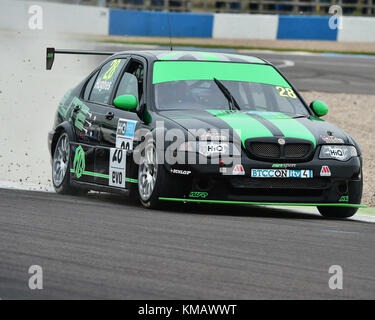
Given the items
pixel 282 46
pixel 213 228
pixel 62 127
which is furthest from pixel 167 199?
pixel 282 46

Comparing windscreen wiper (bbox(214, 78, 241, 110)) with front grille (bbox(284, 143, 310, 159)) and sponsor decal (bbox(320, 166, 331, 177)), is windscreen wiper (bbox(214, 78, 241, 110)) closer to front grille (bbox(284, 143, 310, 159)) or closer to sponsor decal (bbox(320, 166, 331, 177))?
front grille (bbox(284, 143, 310, 159))

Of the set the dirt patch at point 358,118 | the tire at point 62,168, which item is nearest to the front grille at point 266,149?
the tire at point 62,168

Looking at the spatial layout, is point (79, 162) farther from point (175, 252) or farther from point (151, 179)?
point (175, 252)

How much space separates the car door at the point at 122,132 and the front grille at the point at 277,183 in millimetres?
1044

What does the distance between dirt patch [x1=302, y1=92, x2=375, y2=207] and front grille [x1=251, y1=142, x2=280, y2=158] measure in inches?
131

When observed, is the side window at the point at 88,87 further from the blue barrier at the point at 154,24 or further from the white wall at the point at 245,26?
the white wall at the point at 245,26

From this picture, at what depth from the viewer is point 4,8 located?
2556cm

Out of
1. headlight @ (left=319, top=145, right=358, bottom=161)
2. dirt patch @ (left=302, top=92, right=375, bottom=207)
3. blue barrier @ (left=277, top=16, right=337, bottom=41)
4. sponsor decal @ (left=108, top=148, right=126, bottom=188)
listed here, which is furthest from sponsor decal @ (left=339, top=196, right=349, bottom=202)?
blue barrier @ (left=277, top=16, right=337, bottom=41)

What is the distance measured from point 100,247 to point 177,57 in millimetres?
3653

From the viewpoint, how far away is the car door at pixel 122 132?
9.16 metres

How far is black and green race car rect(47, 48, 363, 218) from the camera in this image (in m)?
8.47

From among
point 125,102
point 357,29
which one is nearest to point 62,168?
point 125,102

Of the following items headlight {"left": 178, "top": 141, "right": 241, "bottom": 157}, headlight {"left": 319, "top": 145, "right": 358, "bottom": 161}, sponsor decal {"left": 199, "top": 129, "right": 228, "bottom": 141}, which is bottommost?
headlight {"left": 319, "top": 145, "right": 358, "bottom": 161}

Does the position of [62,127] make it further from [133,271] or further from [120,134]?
[133,271]
